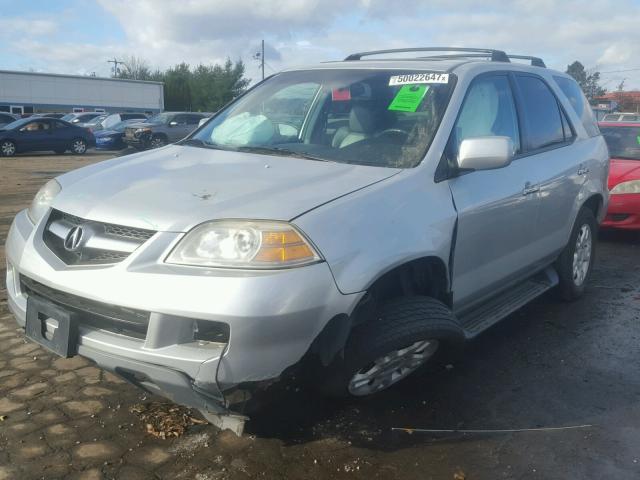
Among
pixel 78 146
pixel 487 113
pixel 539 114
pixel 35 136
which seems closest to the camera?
pixel 487 113

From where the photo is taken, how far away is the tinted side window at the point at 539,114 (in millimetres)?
4254

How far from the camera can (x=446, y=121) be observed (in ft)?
11.1

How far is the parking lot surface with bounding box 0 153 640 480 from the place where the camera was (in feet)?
9.12

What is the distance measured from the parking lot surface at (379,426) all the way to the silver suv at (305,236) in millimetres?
254

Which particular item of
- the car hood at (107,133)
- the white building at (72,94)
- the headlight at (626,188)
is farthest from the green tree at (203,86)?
the headlight at (626,188)

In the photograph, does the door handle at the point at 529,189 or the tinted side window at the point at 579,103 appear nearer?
the door handle at the point at 529,189

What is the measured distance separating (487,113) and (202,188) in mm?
1875

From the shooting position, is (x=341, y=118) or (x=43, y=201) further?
(x=341, y=118)

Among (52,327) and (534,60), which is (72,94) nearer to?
(534,60)

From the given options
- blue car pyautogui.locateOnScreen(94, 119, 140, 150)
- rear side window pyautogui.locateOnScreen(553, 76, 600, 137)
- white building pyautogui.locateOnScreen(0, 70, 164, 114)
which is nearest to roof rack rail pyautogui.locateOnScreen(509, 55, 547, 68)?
rear side window pyautogui.locateOnScreen(553, 76, 600, 137)

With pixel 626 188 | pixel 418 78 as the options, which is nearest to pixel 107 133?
pixel 626 188

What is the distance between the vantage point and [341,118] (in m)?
3.73

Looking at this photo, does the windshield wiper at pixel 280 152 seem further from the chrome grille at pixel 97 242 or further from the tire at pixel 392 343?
the chrome grille at pixel 97 242

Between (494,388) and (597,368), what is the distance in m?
0.76
